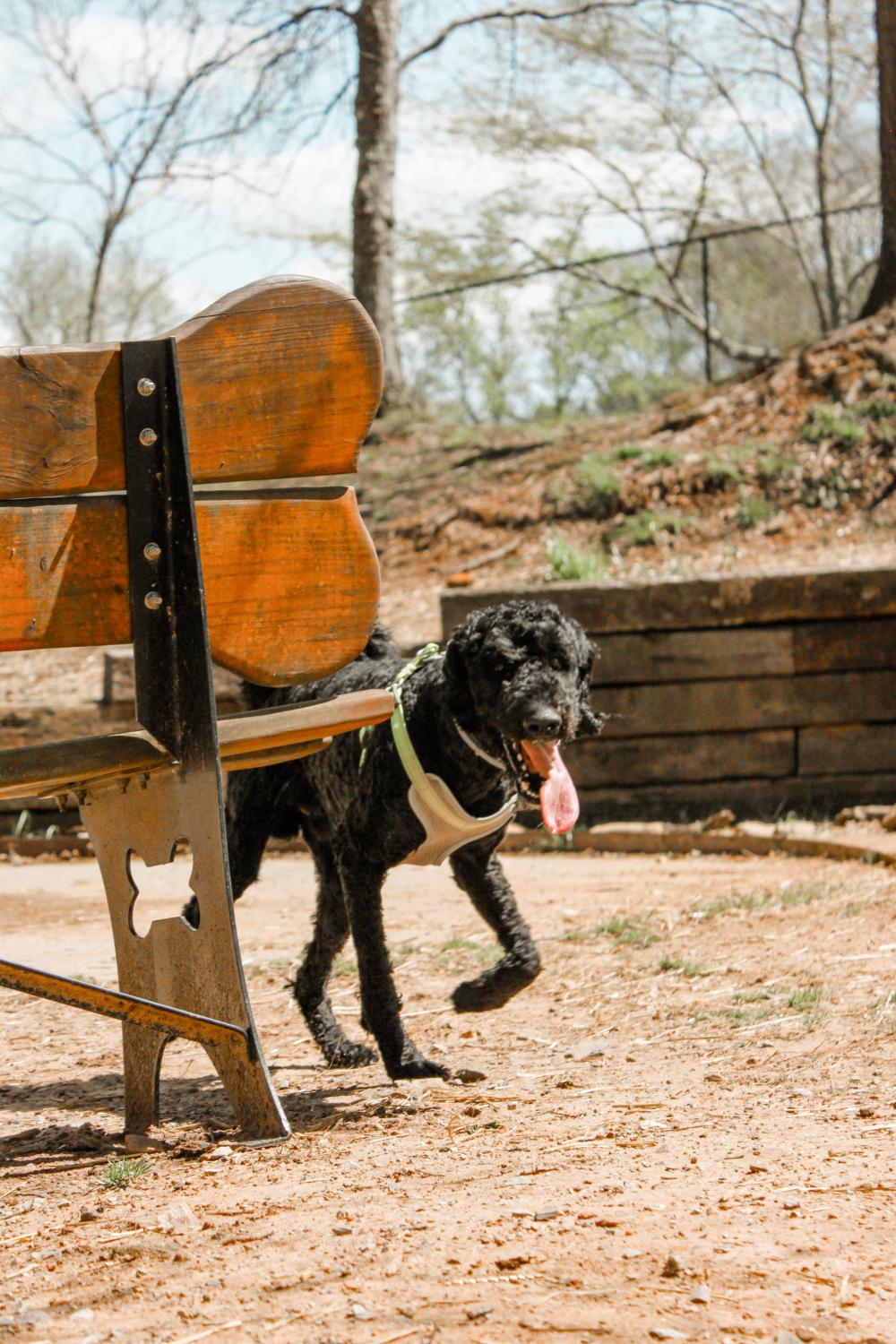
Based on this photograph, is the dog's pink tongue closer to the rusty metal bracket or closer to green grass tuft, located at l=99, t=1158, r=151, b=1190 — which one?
the rusty metal bracket

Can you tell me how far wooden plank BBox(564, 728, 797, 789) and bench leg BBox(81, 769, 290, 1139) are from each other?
17.6 feet

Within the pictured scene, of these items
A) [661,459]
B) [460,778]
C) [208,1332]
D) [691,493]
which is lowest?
[208,1332]

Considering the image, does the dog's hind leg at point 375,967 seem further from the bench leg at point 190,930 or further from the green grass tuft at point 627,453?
the green grass tuft at point 627,453

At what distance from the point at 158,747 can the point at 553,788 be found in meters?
1.28

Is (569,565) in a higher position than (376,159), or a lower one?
lower

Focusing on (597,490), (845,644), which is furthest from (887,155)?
(845,644)

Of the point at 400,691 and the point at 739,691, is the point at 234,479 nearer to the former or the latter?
the point at 400,691

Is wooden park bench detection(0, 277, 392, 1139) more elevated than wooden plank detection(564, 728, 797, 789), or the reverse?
wooden park bench detection(0, 277, 392, 1139)

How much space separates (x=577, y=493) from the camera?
12.1 m

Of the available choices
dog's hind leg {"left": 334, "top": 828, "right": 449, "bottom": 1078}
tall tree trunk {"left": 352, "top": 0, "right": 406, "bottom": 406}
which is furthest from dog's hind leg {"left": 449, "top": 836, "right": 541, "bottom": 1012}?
tall tree trunk {"left": 352, "top": 0, "right": 406, "bottom": 406}

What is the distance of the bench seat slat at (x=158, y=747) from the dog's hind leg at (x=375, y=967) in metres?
0.92

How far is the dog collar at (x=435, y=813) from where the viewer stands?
4020mm

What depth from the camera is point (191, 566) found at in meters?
2.76

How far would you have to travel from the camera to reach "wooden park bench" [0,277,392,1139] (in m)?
2.65
